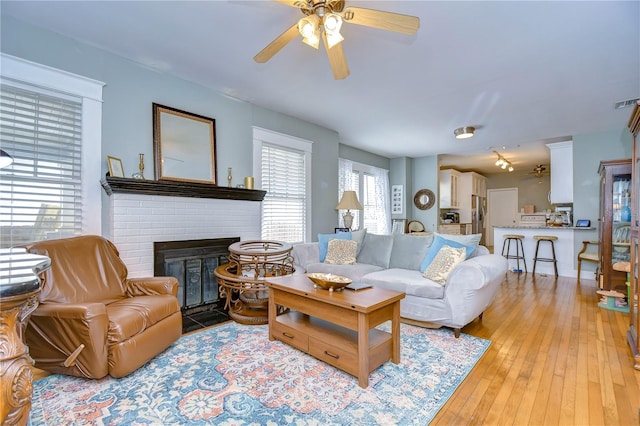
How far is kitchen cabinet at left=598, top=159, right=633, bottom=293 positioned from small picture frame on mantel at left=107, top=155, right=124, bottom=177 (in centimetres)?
584

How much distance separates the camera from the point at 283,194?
4.47 m

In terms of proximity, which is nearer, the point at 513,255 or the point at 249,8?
the point at 249,8

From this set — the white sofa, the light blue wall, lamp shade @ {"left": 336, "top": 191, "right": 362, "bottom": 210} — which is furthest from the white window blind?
the white sofa

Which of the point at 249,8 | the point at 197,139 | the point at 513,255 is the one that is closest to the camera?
the point at 249,8

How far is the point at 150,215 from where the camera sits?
2.99 metres

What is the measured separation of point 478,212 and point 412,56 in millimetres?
7788

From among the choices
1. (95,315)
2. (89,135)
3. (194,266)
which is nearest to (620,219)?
(194,266)

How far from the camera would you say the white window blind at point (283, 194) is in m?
4.28

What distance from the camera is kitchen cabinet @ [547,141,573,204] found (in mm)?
5520

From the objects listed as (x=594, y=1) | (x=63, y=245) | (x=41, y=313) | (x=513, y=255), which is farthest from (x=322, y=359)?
(x=513, y=255)

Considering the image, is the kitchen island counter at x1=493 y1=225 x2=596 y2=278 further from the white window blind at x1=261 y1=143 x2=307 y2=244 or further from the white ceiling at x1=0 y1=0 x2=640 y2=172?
the white window blind at x1=261 y1=143 x2=307 y2=244

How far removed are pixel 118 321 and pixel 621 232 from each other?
224 inches

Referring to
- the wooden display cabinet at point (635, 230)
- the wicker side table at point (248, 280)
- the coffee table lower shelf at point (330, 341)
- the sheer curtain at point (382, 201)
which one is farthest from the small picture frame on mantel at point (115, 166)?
the sheer curtain at point (382, 201)

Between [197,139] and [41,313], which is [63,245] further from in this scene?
[197,139]
